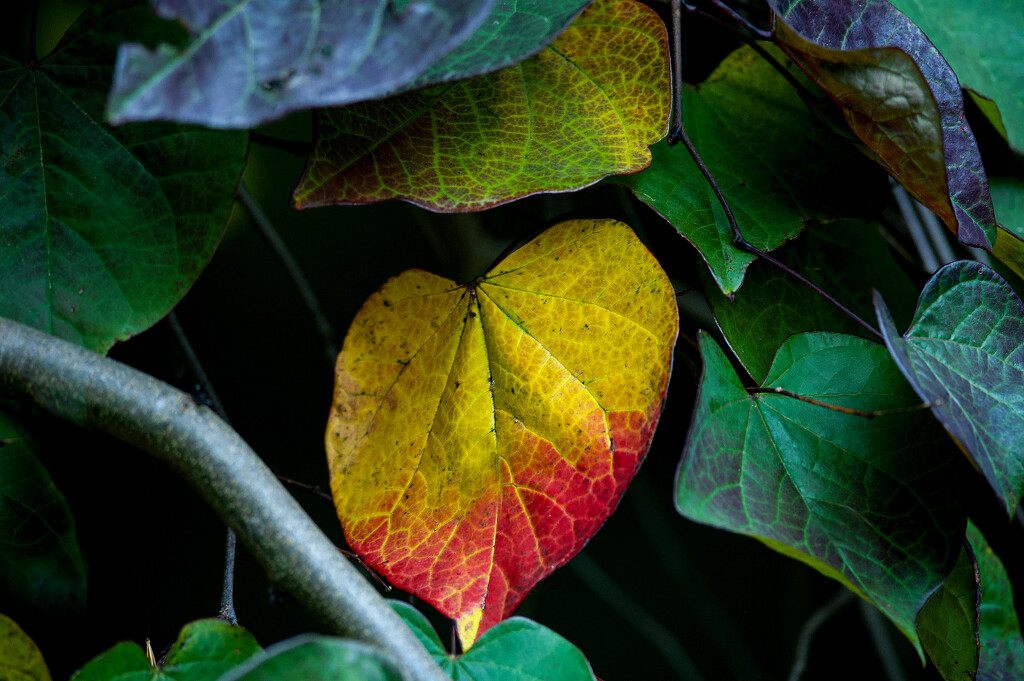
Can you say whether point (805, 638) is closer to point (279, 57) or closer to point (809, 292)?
point (809, 292)

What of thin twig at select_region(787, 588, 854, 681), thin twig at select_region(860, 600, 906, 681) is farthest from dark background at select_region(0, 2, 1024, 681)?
thin twig at select_region(787, 588, 854, 681)

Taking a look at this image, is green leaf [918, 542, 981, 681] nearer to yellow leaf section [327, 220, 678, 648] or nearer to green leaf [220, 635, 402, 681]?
yellow leaf section [327, 220, 678, 648]

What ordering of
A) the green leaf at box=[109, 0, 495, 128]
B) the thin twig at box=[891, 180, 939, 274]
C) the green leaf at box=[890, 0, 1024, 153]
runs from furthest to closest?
the thin twig at box=[891, 180, 939, 274], the green leaf at box=[890, 0, 1024, 153], the green leaf at box=[109, 0, 495, 128]

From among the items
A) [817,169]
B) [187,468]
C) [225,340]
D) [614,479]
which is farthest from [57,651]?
[817,169]

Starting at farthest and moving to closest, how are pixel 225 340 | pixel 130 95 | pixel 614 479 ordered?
1. pixel 225 340
2. pixel 614 479
3. pixel 130 95

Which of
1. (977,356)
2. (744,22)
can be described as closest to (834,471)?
(977,356)

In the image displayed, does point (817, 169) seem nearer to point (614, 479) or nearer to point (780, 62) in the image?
point (780, 62)
